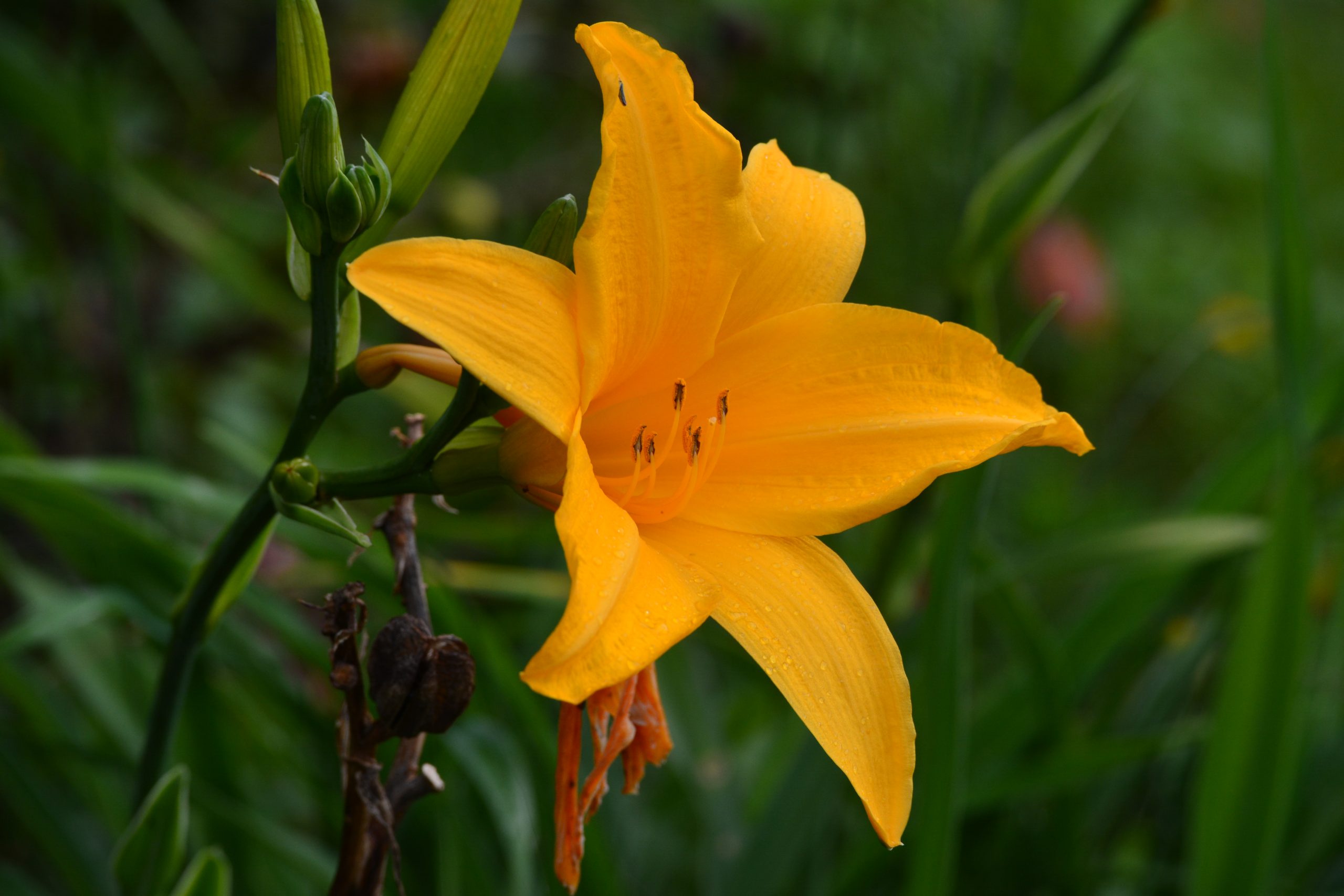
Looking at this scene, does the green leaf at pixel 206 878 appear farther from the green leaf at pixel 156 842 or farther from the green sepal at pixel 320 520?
the green sepal at pixel 320 520

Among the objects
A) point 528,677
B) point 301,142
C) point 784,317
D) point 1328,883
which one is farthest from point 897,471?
point 1328,883

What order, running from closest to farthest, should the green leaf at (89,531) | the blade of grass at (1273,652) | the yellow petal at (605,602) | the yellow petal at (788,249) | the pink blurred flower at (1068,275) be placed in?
the yellow petal at (605,602) → the yellow petal at (788,249) → the green leaf at (89,531) → the blade of grass at (1273,652) → the pink blurred flower at (1068,275)

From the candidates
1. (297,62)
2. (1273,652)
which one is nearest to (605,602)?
(297,62)

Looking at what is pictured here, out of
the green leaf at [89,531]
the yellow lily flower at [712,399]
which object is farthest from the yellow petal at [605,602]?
the green leaf at [89,531]

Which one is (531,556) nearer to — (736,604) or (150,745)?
(150,745)

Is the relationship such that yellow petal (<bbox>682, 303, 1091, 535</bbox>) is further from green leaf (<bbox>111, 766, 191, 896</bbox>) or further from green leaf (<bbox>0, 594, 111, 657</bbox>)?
green leaf (<bbox>0, 594, 111, 657</bbox>)

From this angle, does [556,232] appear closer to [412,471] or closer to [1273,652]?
[412,471]
